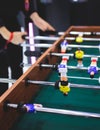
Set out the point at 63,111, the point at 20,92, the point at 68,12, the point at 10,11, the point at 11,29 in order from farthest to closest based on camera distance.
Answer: the point at 68,12
the point at 11,29
the point at 10,11
the point at 20,92
the point at 63,111

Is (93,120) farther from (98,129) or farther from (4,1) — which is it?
(4,1)

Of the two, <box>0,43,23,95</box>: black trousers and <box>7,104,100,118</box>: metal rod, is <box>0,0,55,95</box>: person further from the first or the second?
<box>7,104,100,118</box>: metal rod

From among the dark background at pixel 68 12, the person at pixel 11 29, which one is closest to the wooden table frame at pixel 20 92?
the person at pixel 11 29

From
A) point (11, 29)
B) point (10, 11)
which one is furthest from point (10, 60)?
point (10, 11)

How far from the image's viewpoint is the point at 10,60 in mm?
2406

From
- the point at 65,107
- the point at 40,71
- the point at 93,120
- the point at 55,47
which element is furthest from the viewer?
the point at 55,47

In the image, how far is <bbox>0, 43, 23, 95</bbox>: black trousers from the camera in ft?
7.20

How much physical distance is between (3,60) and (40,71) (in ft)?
2.50

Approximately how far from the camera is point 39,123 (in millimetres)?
1138

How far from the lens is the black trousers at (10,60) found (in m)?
2.19

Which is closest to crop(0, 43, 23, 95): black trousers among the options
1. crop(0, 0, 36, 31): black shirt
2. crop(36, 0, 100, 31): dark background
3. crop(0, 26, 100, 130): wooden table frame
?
crop(0, 0, 36, 31): black shirt

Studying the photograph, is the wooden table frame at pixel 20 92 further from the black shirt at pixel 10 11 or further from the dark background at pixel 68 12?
the dark background at pixel 68 12

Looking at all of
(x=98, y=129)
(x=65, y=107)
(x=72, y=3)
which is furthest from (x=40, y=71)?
(x=72, y=3)

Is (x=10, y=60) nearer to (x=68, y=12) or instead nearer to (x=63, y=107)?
(x=63, y=107)
